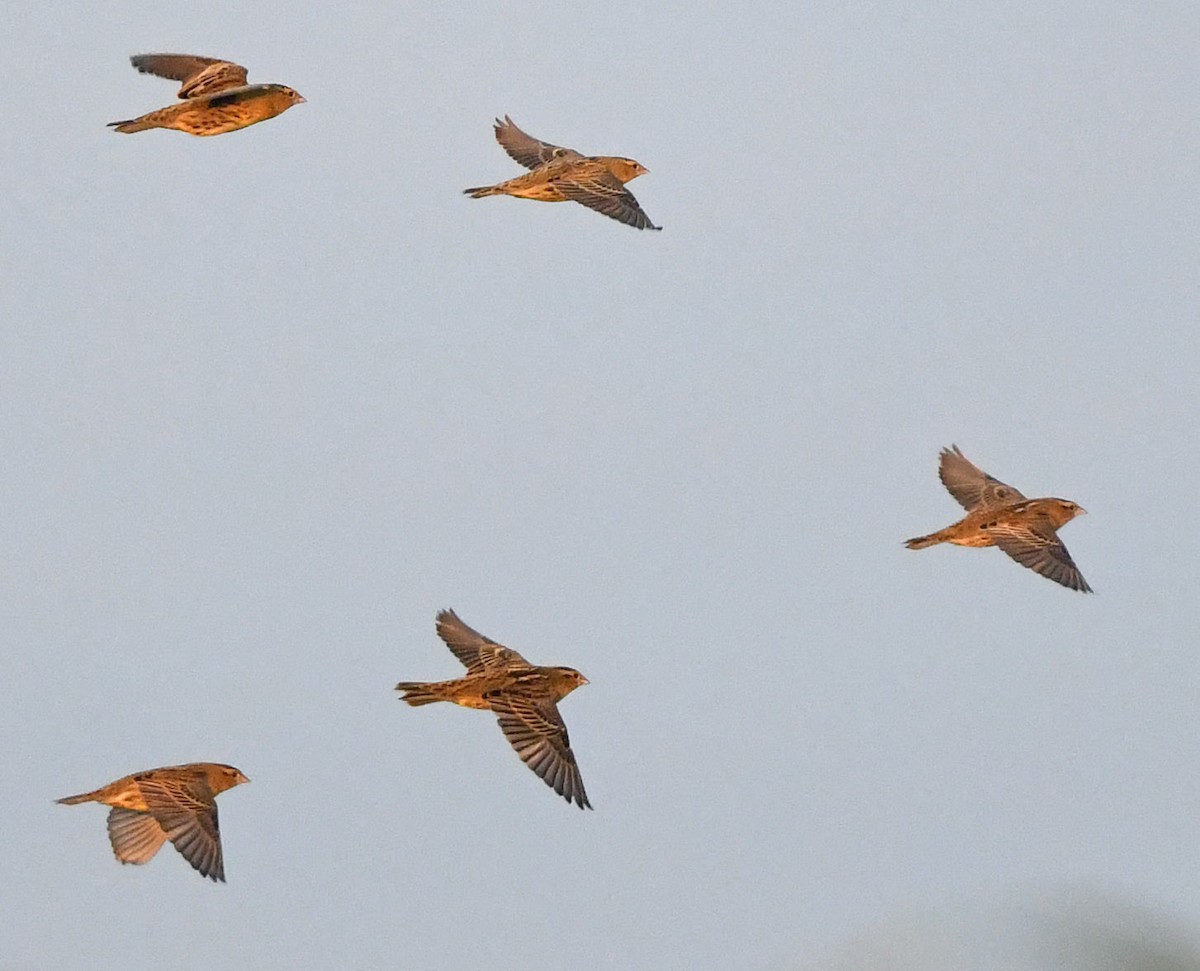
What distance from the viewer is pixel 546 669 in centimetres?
2130

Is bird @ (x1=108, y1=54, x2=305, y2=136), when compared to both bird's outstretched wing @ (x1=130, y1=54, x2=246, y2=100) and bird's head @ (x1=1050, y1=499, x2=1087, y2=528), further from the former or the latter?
bird's head @ (x1=1050, y1=499, x2=1087, y2=528)

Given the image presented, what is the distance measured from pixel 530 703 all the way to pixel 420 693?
1.04 metres

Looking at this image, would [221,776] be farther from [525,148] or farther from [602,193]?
[525,148]

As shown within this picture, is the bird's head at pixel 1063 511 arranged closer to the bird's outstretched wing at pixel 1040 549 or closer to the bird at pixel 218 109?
the bird's outstretched wing at pixel 1040 549

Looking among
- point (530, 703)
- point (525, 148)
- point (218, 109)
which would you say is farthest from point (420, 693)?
point (525, 148)

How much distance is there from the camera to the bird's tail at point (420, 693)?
20531mm

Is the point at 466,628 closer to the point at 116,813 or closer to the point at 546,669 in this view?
the point at 546,669

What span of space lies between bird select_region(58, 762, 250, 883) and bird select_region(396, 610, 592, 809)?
188 centimetres

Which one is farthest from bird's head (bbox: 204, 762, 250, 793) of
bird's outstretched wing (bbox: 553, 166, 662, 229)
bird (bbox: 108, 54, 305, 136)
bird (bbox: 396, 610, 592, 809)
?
bird's outstretched wing (bbox: 553, 166, 662, 229)

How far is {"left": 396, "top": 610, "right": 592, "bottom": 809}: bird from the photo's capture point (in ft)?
68.3

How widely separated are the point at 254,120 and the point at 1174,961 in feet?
38.1

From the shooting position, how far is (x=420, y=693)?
20.6m

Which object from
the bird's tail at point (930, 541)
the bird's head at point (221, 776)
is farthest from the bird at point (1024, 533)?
the bird's head at point (221, 776)

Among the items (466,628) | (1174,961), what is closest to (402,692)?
(466,628)
